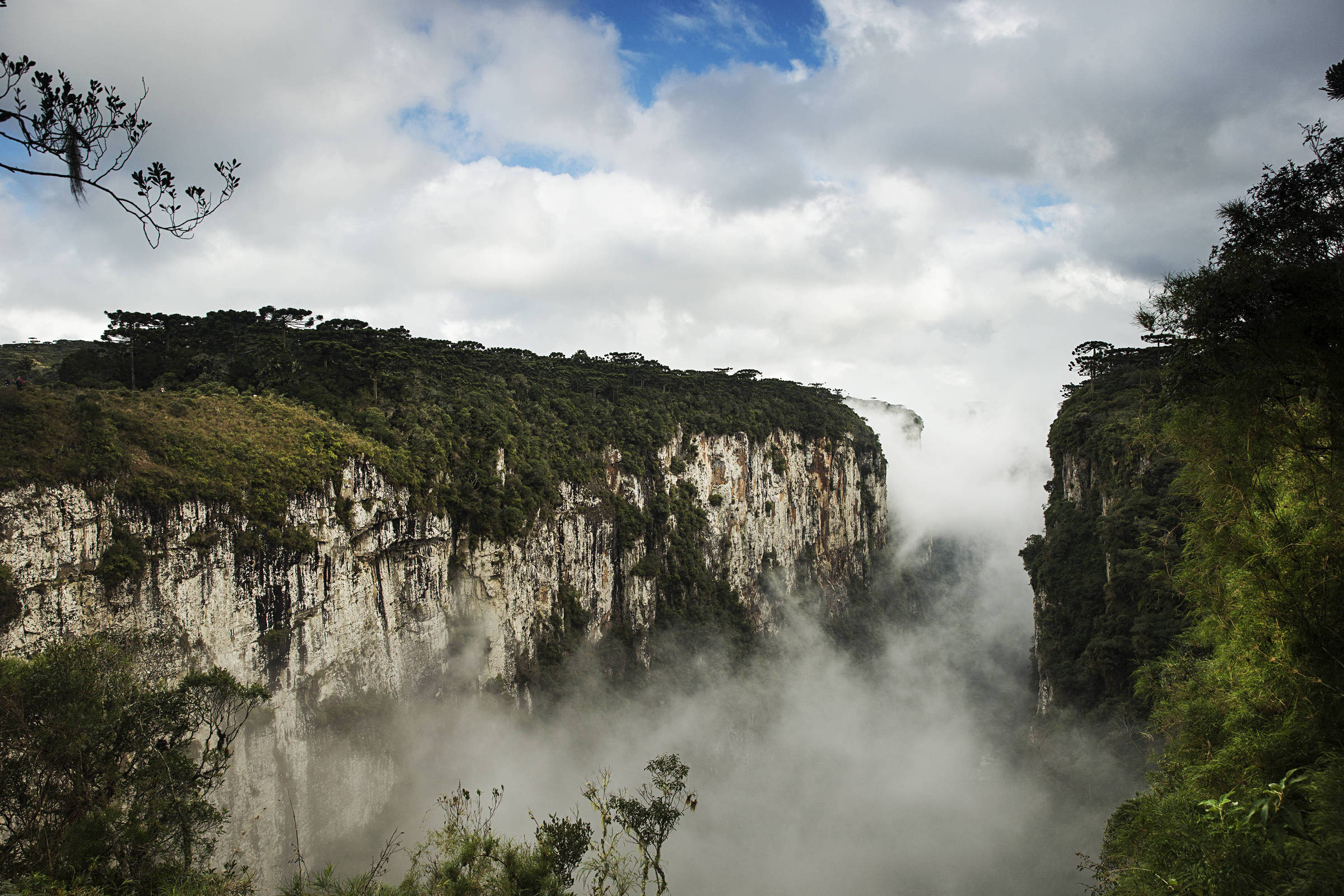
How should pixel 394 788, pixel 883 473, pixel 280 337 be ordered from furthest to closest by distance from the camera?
1. pixel 883 473
2. pixel 280 337
3. pixel 394 788

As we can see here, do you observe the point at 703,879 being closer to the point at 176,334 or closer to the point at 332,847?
the point at 332,847

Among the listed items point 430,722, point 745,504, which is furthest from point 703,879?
point 745,504

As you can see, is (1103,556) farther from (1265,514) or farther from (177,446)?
(177,446)

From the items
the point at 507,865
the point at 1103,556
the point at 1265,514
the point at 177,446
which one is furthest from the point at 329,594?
the point at 1103,556

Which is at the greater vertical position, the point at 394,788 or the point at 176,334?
the point at 176,334

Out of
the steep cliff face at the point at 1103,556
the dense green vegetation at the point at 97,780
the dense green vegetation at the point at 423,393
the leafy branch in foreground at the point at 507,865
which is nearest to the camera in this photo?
the dense green vegetation at the point at 97,780

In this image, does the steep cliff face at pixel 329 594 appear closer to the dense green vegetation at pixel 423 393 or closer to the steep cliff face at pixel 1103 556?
the dense green vegetation at pixel 423 393

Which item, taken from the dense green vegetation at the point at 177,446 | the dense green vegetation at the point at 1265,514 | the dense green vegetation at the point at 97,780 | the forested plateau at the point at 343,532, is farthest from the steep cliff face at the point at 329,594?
the dense green vegetation at the point at 1265,514
